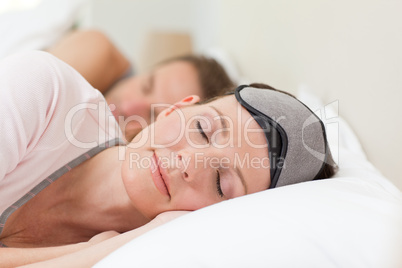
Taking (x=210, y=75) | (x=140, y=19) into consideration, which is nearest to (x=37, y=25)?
(x=210, y=75)

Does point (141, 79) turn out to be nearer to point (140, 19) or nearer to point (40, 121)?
point (40, 121)

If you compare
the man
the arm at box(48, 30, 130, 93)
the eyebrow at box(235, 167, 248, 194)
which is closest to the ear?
the eyebrow at box(235, 167, 248, 194)

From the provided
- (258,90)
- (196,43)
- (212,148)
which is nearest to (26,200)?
(212,148)

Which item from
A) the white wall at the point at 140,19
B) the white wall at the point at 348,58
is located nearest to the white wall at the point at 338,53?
the white wall at the point at 348,58

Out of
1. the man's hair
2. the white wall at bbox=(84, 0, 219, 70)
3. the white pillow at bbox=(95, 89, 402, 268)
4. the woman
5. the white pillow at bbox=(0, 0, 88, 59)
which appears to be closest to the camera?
the white pillow at bbox=(95, 89, 402, 268)

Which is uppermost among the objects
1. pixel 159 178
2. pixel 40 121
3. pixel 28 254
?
pixel 40 121

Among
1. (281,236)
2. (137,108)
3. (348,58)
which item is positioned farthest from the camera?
(137,108)

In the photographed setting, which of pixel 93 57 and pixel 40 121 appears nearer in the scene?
pixel 40 121

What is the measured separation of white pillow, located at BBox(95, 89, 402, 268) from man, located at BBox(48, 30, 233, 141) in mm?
880

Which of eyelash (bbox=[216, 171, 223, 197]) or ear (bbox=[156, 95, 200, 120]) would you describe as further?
ear (bbox=[156, 95, 200, 120])

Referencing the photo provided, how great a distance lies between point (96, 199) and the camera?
103 cm

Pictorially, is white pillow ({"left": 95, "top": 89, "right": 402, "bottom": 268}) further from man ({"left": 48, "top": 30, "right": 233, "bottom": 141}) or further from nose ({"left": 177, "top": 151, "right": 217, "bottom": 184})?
man ({"left": 48, "top": 30, "right": 233, "bottom": 141})

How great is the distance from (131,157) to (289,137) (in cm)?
33

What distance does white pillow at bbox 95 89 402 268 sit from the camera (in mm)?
665
